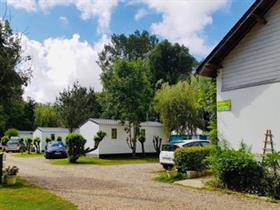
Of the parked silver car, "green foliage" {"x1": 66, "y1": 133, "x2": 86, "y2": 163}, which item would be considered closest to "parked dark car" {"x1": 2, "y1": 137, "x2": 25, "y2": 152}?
the parked silver car

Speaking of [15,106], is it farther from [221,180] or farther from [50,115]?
[50,115]

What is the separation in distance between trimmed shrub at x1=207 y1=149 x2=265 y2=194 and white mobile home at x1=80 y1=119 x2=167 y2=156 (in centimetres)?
1817

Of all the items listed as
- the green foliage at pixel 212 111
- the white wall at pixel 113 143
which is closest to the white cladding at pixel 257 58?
the green foliage at pixel 212 111

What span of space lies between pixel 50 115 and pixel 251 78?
50.6m

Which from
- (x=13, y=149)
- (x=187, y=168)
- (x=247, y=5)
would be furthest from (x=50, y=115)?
(x=247, y=5)

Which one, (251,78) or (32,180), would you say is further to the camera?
(32,180)

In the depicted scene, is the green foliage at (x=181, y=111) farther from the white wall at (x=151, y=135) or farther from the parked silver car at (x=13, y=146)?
the parked silver car at (x=13, y=146)

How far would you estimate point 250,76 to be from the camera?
38.4 ft

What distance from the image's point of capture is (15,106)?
663 inches

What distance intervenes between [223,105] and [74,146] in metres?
14.4

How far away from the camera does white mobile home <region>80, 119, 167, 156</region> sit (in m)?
29.4

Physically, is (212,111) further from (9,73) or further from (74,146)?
(74,146)

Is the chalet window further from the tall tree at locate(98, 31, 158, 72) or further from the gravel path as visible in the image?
the tall tree at locate(98, 31, 158, 72)

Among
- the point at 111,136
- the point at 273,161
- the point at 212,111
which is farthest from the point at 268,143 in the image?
the point at 111,136
